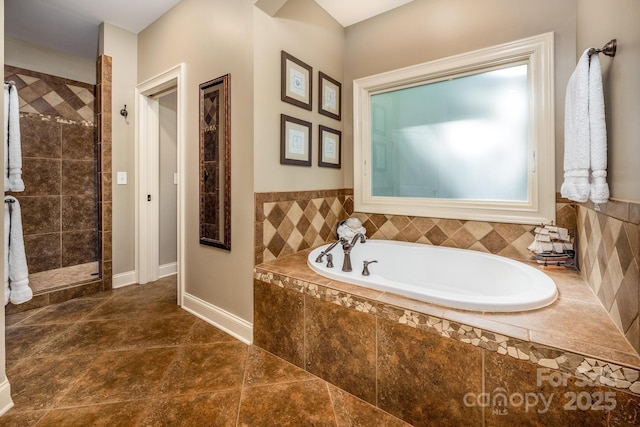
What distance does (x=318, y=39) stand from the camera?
2367mm

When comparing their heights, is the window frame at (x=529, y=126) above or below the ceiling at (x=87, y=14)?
below

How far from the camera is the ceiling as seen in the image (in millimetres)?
2379

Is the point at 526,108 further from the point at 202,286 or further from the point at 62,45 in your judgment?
the point at 62,45

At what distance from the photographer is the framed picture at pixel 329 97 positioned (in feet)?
7.86

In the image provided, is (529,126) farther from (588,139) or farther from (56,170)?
(56,170)

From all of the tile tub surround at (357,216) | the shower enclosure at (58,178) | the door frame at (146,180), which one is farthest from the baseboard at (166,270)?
the tile tub surround at (357,216)

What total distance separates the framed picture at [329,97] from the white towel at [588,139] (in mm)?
1617

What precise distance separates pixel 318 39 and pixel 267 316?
2.17 m

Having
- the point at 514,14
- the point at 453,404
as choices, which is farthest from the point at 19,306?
the point at 514,14

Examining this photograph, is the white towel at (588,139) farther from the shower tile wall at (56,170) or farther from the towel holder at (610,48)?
the shower tile wall at (56,170)

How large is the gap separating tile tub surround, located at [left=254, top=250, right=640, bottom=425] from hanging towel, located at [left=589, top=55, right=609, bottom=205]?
50 cm

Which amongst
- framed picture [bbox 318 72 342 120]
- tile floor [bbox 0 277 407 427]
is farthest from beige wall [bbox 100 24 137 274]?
framed picture [bbox 318 72 342 120]

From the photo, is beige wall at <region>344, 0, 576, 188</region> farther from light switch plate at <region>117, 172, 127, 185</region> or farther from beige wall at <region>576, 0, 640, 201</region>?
light switch plate at <region>117, 172, 127, 185</region>

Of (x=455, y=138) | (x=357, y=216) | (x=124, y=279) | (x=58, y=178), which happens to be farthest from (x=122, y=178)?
(x=455, y=138)
